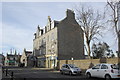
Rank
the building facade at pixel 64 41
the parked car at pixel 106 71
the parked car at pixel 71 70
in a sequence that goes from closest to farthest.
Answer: the parked car at pixel 106 71 < the parked car at pixel 71 70 < the building facade at pixel 64 41

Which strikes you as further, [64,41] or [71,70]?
[64,41]

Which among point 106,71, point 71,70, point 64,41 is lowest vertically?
point 71,70

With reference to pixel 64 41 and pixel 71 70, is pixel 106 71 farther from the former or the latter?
pixel 64 41

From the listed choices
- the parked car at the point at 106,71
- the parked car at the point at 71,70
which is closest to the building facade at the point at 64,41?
the parked car at the point at 71,70

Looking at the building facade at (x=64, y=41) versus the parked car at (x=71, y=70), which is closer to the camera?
the parked car at (x=71, y=70)

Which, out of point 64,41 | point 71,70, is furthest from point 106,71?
point 64,41

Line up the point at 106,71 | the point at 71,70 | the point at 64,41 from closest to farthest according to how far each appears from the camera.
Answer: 1. the point at 106,71
2. the point at 71,70
3. the point at 64,41

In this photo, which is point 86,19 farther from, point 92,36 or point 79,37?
point 79,37

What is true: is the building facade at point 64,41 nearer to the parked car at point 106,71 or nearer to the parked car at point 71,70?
the parked car at point 71,70

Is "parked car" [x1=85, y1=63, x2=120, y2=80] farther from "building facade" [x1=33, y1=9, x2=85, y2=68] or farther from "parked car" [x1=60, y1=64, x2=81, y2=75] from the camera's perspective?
"building facade" [x1=33, y1=9, x2=85, y2=68]

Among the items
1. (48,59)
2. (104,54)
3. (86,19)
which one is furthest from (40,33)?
(104,54)

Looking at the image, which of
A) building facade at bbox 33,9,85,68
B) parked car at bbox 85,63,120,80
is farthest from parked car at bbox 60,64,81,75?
building facade at bbox 33,9,85,68

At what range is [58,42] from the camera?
4372 cm

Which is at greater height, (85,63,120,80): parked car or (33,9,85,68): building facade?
(33,9,85,68): building facade
